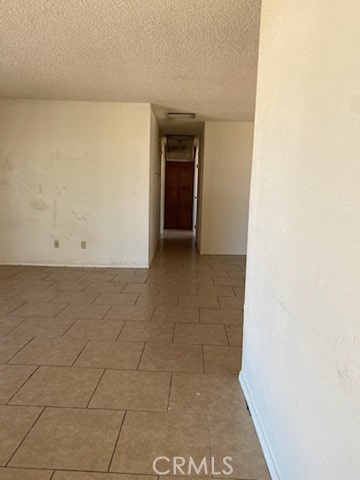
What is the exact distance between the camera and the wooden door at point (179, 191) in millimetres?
9469

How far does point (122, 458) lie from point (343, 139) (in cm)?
152

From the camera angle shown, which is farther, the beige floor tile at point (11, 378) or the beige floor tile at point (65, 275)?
the beige floor tile at point (65, 275)

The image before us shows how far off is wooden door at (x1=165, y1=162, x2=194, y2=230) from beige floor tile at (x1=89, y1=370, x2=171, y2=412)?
757cm

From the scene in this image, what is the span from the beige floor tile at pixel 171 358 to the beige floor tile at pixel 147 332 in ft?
0.34

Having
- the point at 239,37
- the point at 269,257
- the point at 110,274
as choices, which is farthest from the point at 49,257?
the point at 269,257


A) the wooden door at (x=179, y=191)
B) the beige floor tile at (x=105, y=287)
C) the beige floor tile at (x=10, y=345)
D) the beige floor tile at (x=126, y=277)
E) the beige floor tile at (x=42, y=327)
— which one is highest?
the wooden door at (x=179, y=191)

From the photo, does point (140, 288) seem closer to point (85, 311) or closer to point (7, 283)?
point (85, 311)

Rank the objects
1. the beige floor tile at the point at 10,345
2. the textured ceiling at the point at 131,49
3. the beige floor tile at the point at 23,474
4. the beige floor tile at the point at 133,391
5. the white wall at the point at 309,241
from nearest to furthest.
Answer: the white wall at the point at 309,241 < the beige floor tile at the point at 23,474 < the beige floor tile at the point at 133,391 < the textured ceiling at the point at 131,49 < the beige floor tile at the point at 10,345

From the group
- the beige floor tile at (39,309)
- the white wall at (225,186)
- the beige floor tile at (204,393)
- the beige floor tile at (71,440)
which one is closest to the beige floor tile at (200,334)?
the beige floor tile at (204,393)

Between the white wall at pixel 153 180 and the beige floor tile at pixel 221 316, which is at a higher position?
the white wall at pixel 153 180

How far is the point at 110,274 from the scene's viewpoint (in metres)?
4.52

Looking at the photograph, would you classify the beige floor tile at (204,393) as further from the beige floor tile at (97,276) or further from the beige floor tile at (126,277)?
the beige floor tile at (97,276)

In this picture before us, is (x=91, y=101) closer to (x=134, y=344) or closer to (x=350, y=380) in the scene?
(x=134, y=344)

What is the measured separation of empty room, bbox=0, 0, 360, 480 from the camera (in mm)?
926
